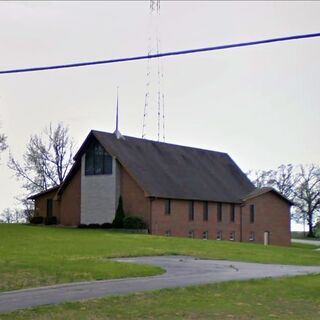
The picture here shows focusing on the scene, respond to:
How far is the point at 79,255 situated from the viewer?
92.3ft

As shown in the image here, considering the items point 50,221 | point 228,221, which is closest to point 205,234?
point 228,221

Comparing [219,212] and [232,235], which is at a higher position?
[219,212]

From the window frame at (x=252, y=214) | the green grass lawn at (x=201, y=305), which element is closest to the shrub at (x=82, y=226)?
the window frame at (x=252, y=214)

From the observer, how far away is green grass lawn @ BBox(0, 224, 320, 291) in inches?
762

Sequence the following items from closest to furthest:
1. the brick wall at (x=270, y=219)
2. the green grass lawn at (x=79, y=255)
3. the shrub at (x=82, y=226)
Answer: the green grass lawn at (x=79, y=255) → the shrub at (x=82, y=226) → the brick wall at (x=270, y=219)

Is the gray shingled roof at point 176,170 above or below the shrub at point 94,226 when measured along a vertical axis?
above

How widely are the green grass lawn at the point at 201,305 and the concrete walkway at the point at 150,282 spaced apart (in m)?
0.86

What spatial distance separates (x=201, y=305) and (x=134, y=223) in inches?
1572

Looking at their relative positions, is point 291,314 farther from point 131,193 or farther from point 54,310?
point 131,193

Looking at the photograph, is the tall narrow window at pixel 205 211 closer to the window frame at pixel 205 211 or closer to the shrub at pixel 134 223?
the window frame at pixel 205 211

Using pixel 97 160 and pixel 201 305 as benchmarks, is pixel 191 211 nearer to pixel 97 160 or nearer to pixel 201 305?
pixel 97 160

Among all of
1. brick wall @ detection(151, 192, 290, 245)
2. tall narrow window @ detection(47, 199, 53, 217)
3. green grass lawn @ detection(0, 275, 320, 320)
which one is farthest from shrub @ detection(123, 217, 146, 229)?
green grass lawn @ detection(0, 275, 320, 320)

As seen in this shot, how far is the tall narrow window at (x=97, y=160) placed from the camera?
57.4 metres

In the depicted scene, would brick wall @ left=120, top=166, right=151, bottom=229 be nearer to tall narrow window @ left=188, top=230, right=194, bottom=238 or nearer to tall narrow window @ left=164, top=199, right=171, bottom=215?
tall narrow window @ left=164, top=199, right=171, bottom=215
